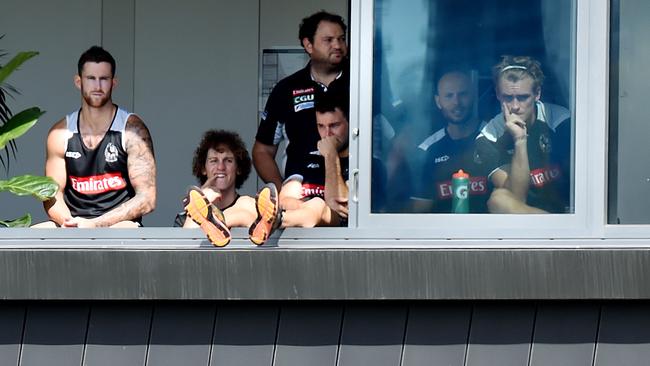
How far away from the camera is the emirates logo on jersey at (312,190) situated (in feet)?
18.5

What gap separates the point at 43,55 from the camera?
26.4ft

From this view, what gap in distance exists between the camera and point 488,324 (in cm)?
530

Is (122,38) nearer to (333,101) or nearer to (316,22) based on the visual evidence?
(316,22)

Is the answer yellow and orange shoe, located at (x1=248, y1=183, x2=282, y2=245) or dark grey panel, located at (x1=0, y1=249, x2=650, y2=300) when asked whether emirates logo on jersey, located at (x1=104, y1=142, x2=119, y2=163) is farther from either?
yellow and orange shoe, located at (x1=248, y1=183, x2=282, y2=245)

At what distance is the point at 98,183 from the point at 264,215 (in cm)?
95

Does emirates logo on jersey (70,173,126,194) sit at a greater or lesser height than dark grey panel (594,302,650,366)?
greater

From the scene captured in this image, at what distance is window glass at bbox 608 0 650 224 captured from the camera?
207 inches

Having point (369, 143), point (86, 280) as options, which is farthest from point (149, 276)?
point (369, 143)

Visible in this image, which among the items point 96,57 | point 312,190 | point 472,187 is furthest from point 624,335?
point 96,57

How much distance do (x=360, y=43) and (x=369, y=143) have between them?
1.21ft

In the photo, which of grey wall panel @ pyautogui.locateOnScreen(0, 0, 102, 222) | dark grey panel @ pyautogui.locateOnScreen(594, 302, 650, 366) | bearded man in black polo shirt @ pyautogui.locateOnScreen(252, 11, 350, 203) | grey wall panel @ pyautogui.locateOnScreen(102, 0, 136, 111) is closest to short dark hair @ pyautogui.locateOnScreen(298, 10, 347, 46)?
bearded man in black polo shirt @ pyautogui.locateOnScreen(252, 11, 350, 203)

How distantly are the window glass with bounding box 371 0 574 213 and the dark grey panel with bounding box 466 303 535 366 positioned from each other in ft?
1.20
